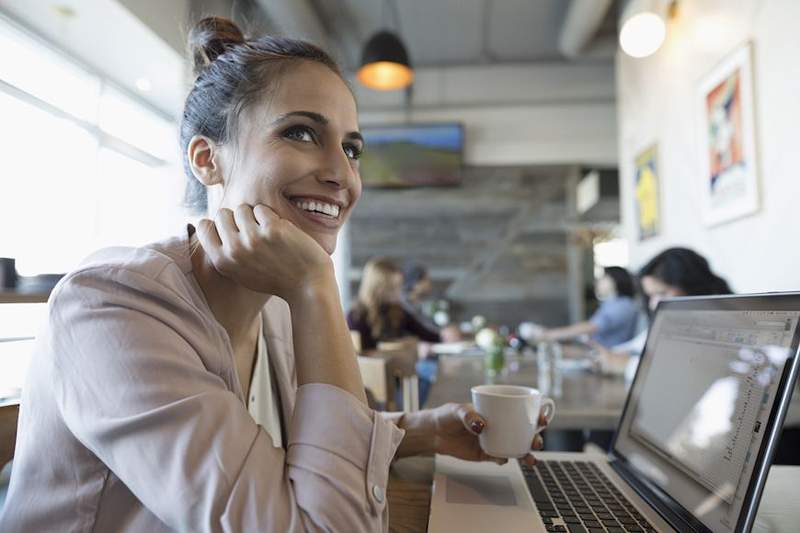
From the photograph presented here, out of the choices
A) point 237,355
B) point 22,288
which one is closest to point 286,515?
point 237,355

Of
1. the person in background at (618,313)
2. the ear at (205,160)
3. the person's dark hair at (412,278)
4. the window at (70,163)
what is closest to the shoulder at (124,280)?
the ear at (205,160)

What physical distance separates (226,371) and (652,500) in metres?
0.60

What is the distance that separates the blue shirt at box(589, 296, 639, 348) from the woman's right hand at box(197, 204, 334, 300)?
144 inches

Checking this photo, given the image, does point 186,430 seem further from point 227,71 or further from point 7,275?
point 7,275

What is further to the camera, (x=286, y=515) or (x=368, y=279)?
(x=368, y=279)

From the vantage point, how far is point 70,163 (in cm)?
348

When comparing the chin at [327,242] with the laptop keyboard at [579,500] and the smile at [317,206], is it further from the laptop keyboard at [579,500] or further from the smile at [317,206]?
the laptop keyboard at [579,500]

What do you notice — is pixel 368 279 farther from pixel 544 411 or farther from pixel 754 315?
pixel 754 315

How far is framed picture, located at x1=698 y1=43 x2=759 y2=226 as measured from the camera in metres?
2.30

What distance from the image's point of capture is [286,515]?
499 mm

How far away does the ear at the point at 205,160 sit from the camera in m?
0.88

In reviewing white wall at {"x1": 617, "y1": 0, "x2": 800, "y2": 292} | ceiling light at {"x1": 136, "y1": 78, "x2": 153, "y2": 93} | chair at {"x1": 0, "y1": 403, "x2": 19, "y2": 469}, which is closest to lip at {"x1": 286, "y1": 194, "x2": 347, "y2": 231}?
chair at {"x1": 0, "y1": 403, "x2": 19, "y2": 469}

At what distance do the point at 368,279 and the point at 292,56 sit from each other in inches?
104

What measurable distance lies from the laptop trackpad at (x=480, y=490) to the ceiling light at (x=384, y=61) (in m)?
3.39
